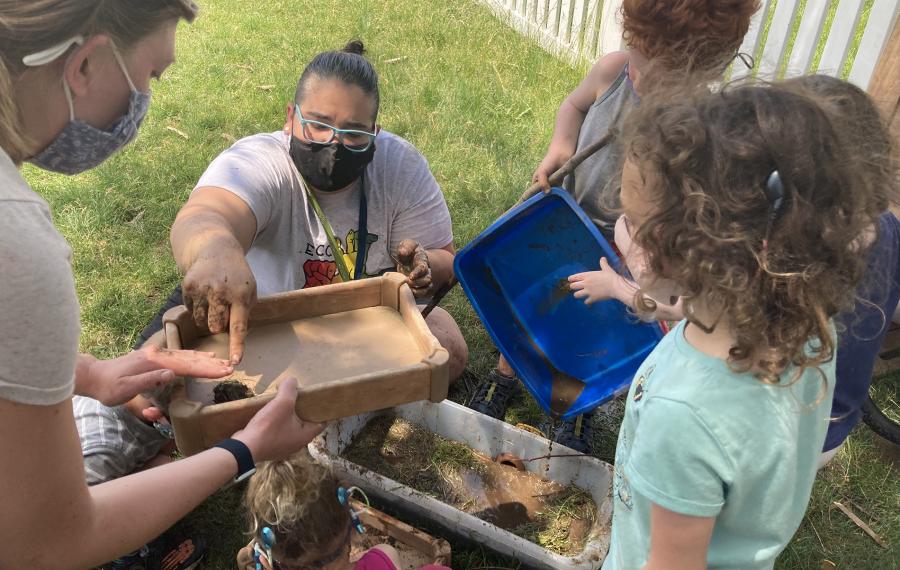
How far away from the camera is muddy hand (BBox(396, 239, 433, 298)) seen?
2.30m

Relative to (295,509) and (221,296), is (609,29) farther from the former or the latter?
(295,509)

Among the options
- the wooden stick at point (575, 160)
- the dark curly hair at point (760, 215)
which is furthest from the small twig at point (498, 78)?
the dark curly hair at point (760, 215)

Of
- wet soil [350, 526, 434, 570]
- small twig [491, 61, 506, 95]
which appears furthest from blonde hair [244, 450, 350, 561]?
small twig [491, 61, 506, 95]

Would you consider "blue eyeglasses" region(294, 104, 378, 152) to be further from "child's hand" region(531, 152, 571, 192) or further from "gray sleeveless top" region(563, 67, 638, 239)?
"gray sleeveless top" region(563, 67, 638, 239)

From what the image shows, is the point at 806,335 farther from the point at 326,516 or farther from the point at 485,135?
the point at 485,135

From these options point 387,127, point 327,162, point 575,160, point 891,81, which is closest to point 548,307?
point 575,160

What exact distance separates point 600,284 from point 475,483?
961 millimetres

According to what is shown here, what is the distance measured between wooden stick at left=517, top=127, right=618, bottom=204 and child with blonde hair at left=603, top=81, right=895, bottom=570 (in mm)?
997

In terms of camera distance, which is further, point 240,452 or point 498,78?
point 498,78

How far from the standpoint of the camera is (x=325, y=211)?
2684 millimetres

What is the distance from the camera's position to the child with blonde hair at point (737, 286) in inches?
43.1

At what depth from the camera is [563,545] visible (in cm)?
246

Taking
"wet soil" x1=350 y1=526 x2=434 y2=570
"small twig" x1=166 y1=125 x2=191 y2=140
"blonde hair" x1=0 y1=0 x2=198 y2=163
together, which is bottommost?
"wet soil" x1=350 y1=526 x2=434 y2=570

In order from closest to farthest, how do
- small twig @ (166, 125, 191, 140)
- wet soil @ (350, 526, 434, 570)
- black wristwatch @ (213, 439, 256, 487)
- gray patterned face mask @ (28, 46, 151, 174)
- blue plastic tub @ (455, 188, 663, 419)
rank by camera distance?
gray patterned face mask @ (28, 46, 151, 174)
black wristwatch @ (213, 439, 256, 487)
wet soil @ (350, 526, 434, 570)
blue plastic tub @ (455, 188, 663, 419)
small twig @ (166, 125, 191, 140)
